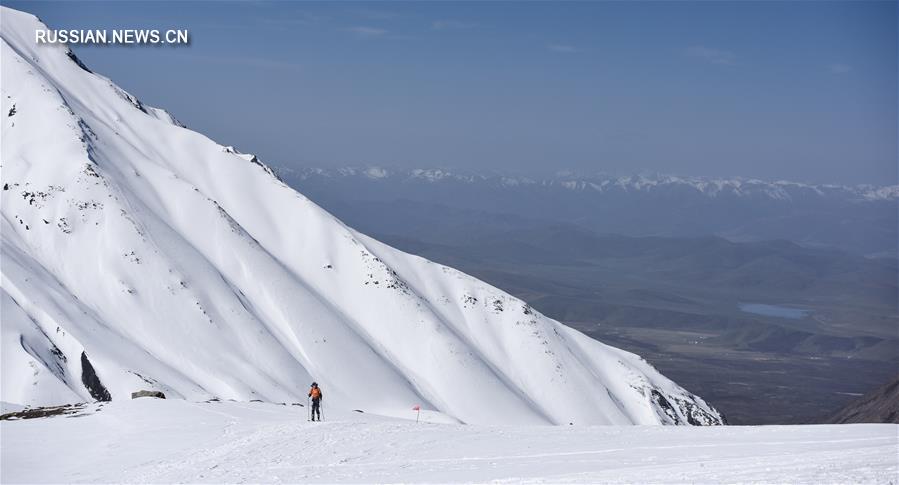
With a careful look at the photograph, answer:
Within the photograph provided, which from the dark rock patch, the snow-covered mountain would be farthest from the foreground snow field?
the snow-covered mountain

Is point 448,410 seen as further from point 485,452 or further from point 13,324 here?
point 485,452

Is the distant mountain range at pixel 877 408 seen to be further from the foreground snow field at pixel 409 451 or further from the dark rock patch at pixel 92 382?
the dark rock patch at pixel 92 382

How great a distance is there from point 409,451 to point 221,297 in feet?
266

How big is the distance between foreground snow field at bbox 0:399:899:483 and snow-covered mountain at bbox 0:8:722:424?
130 ft

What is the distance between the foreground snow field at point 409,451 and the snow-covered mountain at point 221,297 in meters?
39.7

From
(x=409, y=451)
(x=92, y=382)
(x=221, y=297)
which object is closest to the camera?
(x=409, y=451)

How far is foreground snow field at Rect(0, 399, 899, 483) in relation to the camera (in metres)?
27.6

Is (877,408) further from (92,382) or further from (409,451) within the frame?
(92,382)

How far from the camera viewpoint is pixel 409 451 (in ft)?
109

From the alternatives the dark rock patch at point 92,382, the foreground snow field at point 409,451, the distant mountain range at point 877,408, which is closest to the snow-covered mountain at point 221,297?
the dark rock patch at point 92,382

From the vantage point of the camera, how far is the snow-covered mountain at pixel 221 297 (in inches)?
3701

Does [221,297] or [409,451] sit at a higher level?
[221,297]

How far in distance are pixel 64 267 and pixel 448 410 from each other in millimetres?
44442

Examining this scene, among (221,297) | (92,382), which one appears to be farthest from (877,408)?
(221,297)
